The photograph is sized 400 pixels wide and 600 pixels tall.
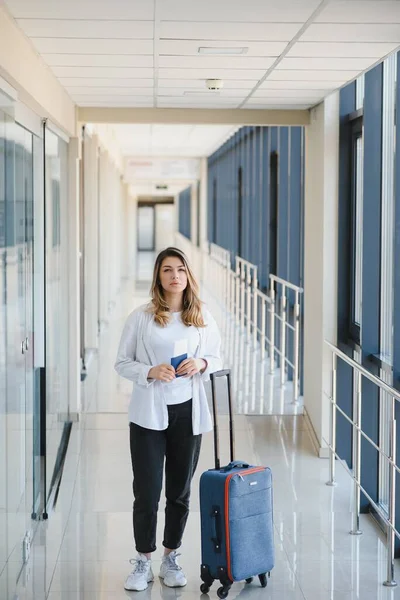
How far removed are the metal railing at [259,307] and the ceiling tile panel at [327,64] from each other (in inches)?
101

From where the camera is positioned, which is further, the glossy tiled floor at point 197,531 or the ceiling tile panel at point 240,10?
the glossy tiled floor at point 197,531

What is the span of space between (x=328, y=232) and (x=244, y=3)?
305 centimetres

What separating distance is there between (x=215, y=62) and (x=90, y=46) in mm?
733

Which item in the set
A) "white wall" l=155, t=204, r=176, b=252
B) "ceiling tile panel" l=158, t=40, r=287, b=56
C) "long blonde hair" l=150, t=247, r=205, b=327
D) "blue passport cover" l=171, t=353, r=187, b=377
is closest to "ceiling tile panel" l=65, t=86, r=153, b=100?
"ceiling tile panel" l=158, t=40, r=287, b=56

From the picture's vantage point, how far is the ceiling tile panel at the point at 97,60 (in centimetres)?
477

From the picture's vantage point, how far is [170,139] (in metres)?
14.7

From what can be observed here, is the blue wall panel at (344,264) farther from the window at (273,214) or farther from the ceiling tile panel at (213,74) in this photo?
the window at (273,214)

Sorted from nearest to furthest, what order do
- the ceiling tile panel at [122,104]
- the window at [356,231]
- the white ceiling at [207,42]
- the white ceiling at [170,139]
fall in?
the white ceiling at [207,42] < the window at [356,231] < the ceiling tile panel at [122,104] < the white ceiling at [170,139]

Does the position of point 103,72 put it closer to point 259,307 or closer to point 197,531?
point 197,531

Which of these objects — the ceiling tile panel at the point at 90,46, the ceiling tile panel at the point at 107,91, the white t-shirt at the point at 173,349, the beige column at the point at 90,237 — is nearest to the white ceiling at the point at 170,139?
the beige column at the point at 90,237

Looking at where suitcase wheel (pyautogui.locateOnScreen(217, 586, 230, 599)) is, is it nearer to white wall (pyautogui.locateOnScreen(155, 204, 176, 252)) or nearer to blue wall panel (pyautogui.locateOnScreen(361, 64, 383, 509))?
blue wall panel (pyautogui.locateOnScreen(361, 64, 383, 509))

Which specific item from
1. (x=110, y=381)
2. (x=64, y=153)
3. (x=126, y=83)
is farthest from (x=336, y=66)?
(x=110, y=381)

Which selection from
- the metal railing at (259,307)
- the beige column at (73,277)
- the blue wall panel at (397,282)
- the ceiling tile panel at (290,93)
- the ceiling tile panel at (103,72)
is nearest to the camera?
the blue wall panel at (397,282)

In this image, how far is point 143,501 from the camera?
396 centimetres
